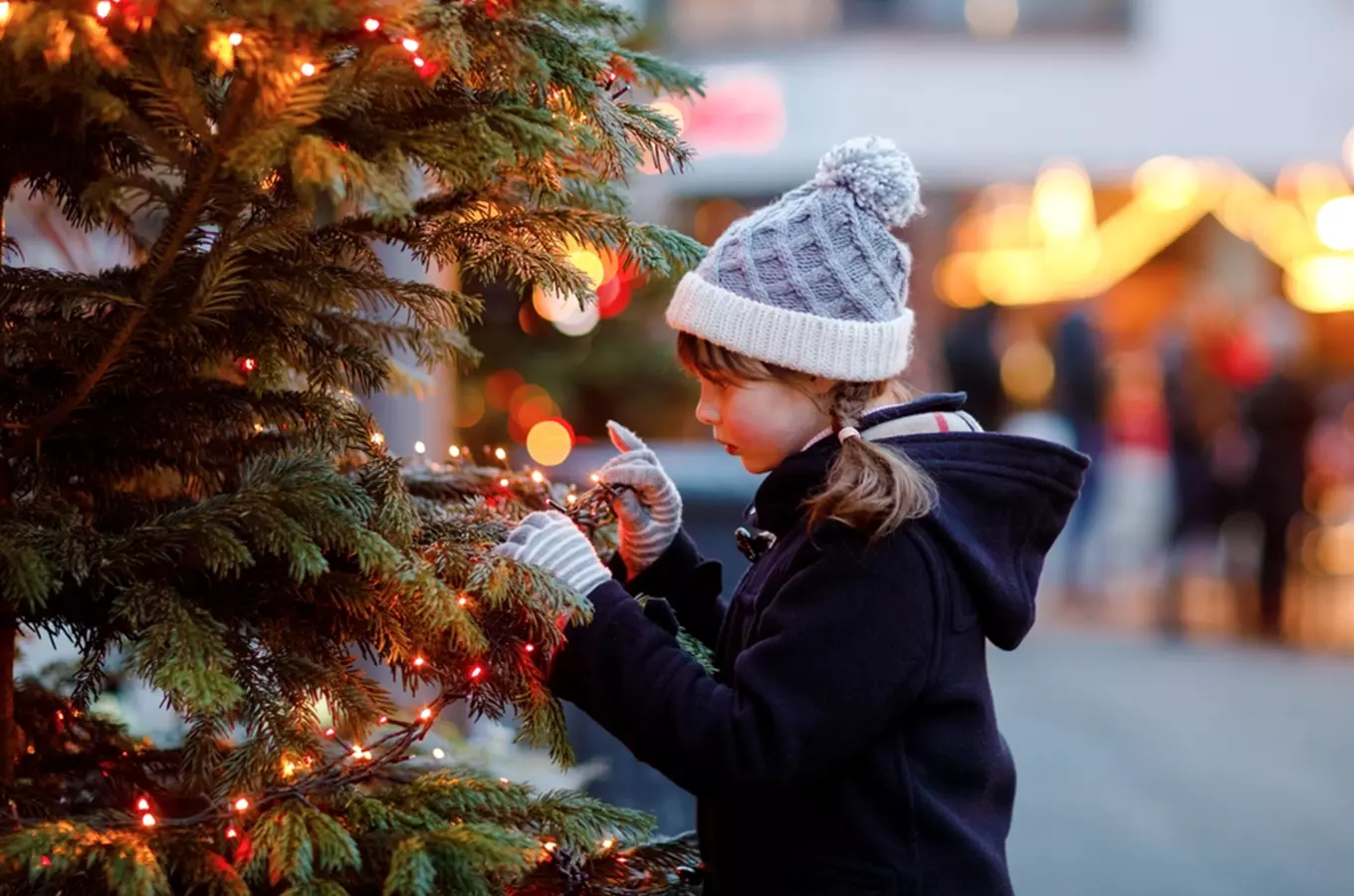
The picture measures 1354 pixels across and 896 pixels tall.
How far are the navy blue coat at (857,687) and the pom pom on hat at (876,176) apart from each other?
27 cm

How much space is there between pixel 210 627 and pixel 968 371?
8355mm

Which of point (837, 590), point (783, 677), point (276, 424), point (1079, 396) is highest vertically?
point (1079, 396)

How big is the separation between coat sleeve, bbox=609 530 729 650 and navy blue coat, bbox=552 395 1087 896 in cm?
25

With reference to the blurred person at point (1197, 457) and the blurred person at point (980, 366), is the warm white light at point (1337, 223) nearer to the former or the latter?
the blurred person at point (1197, 457)

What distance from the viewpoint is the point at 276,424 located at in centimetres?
188

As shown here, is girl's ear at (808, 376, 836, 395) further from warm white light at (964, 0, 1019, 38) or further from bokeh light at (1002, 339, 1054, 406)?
warm white light at (964, 0, 1019, 38)

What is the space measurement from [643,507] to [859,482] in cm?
50

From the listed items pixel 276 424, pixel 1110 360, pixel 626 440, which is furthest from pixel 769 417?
pixel 1110 360

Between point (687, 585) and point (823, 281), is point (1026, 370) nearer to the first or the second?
point (687, 585)

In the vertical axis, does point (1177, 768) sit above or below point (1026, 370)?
below

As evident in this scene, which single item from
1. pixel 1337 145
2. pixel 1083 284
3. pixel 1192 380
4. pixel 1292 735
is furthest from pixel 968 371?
pixel 1337 145

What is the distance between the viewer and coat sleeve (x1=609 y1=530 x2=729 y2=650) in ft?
7.17

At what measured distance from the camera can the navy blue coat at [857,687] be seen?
1720mm

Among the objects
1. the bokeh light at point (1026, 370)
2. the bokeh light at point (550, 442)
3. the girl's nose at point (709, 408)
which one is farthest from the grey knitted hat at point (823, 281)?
the bokeh light at point (1026, 370)
